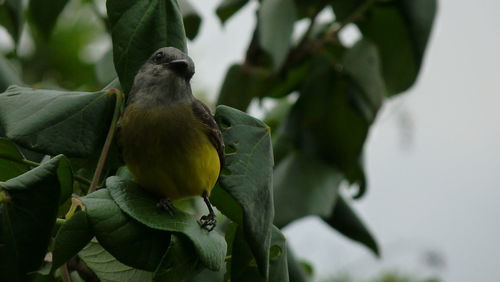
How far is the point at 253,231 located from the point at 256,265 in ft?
0.44

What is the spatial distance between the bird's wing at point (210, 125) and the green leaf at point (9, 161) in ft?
1.03

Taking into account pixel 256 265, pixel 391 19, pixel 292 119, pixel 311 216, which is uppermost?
pixel 256 265

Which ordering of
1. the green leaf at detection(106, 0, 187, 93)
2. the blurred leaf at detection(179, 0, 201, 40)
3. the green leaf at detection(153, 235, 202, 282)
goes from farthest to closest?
the blurred leaf at detection(179, 0, 201, 40) < the green leaf at detection(106, 0, 187, 93) < the green leaf at detection(153, 235, 202, 282)

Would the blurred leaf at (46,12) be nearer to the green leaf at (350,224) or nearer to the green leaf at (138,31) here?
the green leaf at (138,31)

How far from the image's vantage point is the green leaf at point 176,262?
1198mm

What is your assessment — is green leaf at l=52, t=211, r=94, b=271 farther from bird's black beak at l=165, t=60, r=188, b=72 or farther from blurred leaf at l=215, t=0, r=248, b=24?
blurred leaf at l=215, t=0, r=248, b=24

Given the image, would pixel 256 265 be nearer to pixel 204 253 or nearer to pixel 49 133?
pixel 204 253

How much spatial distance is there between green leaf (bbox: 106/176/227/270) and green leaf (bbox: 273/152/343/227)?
933 mm

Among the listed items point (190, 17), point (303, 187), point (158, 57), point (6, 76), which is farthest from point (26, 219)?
point (303, 187)

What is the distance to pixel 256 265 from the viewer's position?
128 centimetres

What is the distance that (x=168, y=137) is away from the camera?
136 centimetres

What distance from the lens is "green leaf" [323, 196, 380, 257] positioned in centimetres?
Result: 232

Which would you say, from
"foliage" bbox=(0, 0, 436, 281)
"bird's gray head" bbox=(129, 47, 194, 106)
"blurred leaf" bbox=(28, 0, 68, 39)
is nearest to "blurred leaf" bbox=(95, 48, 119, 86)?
"foliage" bbox=(0, 0, 436, 281)

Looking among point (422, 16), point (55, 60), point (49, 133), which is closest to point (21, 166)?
point (49, 133)
